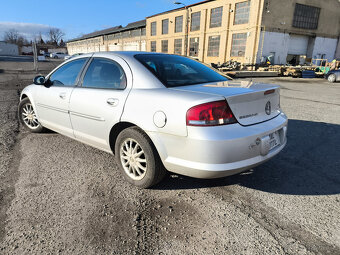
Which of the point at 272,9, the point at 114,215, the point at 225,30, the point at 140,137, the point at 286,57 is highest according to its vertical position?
the point at 272,9

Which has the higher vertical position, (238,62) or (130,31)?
(130,31)

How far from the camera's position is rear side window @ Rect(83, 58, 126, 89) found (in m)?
2.97

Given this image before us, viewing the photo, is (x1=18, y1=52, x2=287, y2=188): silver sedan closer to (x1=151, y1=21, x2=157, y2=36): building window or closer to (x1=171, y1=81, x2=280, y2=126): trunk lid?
(x1=171, y1=81, x2=280, y2=126): trunk lid

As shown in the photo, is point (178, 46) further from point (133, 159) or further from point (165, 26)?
point (133, 159)

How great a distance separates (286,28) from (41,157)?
33.6 metres

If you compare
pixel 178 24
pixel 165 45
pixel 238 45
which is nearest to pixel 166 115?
pixel 238 45

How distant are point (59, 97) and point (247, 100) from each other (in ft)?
8.68

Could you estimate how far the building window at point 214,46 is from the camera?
3454cm

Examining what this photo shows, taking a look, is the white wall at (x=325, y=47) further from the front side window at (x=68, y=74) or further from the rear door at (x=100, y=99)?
the rear door at (x=100, y=99)

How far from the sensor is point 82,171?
325cm

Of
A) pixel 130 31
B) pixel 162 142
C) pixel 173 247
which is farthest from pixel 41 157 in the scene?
pixel 130 31

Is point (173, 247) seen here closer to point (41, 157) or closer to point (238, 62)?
point (41, 157)

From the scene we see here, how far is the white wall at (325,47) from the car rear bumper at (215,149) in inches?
1465

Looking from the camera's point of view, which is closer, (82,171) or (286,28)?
(82,171)
